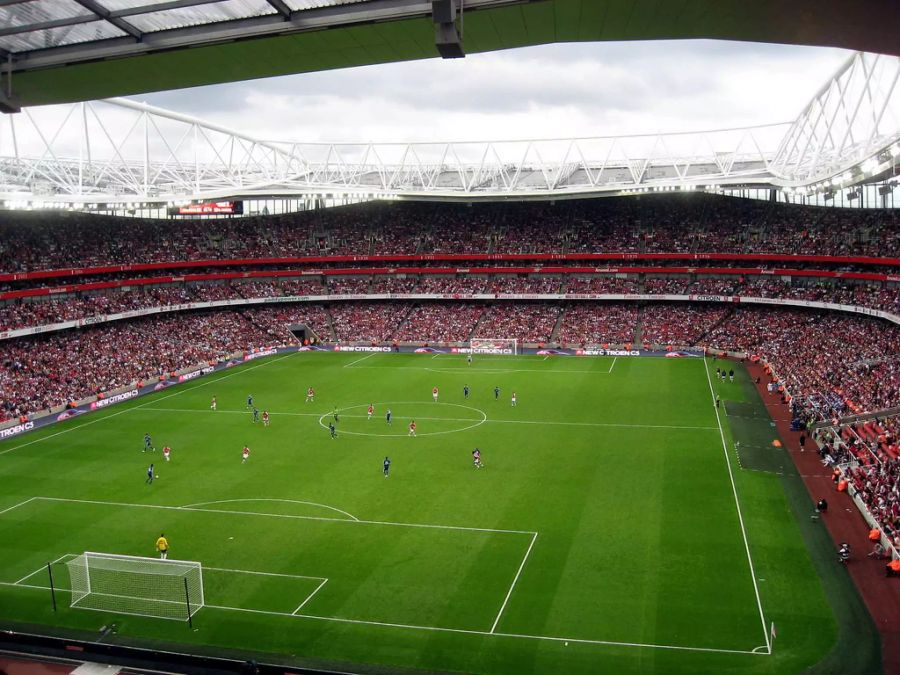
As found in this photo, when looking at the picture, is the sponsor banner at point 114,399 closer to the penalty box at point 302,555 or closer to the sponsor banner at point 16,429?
the sponsor banner at point 16,429

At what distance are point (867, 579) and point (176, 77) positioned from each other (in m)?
24.7

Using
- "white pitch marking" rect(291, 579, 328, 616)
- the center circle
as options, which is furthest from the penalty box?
the center circle

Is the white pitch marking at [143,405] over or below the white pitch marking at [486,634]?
over

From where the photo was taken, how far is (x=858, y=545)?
25.7 m

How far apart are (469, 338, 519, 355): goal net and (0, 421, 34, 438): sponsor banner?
122 ft

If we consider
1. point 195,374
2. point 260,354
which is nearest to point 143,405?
point 195,374

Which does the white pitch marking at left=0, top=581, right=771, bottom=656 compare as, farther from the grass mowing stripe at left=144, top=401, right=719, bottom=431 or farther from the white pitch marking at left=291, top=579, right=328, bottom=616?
the grass mowing stripe at left=144, top=401, right=719, bottom=431

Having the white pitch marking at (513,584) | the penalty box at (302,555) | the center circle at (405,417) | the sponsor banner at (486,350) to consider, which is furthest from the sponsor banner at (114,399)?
the white pitch marking at (513,584)

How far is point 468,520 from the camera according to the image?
95.0 feet

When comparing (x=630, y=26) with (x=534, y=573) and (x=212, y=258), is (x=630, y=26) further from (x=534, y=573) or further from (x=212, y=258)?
(x=212, y=258)

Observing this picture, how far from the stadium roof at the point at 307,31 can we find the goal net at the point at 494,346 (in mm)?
62952

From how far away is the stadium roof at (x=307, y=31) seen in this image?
5387 millimetres

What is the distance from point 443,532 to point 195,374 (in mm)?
39384

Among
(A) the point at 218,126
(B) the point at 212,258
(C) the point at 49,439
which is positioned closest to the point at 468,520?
(C) the point at 49,439
